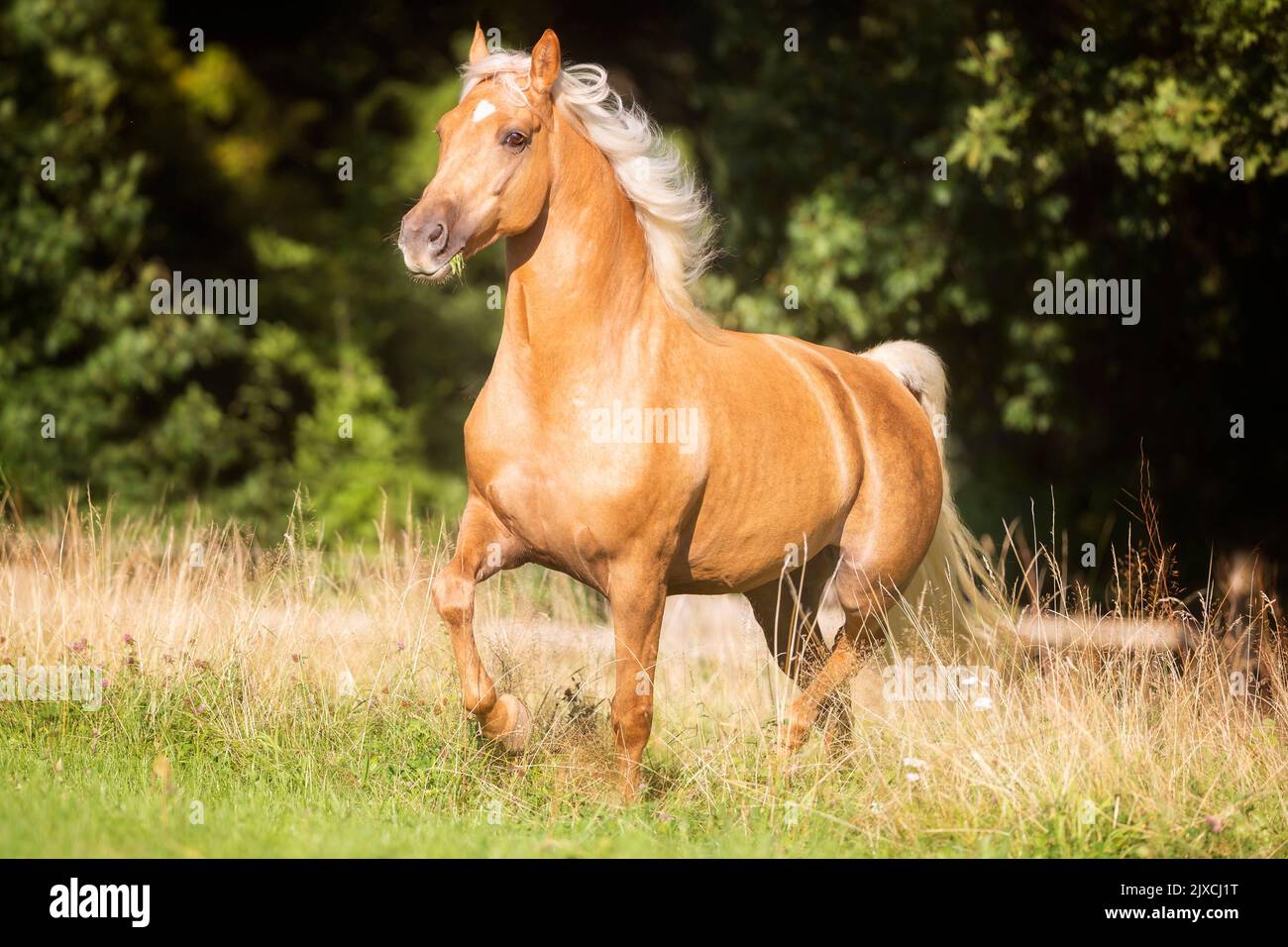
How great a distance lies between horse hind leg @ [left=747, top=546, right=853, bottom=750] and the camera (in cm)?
636

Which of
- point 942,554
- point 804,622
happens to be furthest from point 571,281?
point 942,554

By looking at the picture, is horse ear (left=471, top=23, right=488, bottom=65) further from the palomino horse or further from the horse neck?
the horse neck

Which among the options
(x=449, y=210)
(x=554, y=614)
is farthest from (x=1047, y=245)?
(x=449, y=210)

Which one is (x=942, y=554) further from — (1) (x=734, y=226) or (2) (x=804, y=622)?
(1) (x=734, y=226)

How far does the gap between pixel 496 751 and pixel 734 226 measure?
8.05 meters

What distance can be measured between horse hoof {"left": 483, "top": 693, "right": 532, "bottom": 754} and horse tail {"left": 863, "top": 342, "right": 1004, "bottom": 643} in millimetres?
2472

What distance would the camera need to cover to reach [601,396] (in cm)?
515

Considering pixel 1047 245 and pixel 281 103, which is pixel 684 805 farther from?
pixel 281 103

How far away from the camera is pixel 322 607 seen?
24.4 feet

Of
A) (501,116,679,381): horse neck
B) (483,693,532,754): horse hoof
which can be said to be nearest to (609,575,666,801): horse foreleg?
(483,693,532,754): horse hoof

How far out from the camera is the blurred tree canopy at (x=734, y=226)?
1134 cm

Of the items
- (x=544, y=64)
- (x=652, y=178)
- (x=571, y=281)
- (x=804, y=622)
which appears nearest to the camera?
(x=544, y=64)

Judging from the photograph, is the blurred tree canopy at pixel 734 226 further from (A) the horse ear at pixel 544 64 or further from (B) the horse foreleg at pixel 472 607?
(B) the horse foreleg at pixel 472 607

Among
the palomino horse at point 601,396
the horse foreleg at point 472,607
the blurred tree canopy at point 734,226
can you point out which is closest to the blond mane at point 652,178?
the palomino horse at point 601,396
